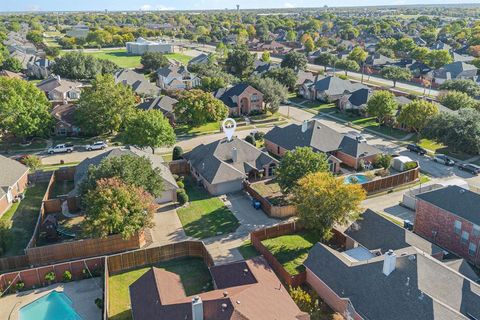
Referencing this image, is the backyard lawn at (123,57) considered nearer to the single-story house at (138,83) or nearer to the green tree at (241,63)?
the green tree at (241,63)

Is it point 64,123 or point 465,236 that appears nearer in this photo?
point 465,236

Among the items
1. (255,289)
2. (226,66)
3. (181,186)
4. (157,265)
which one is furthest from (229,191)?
(226,66)

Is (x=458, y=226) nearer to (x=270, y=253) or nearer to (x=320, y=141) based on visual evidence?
(x=270, y=253)

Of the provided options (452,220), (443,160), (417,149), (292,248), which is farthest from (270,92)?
(452,220)

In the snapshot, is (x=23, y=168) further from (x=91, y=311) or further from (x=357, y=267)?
(x=357, y=267)

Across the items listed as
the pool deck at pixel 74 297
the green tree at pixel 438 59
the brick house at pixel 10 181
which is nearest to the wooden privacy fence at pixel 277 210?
the pool deck at pixel 74 297

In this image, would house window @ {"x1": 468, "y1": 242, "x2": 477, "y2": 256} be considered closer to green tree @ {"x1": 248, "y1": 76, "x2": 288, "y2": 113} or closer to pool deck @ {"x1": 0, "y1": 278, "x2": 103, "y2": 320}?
pool deck @ {"x1": 0, "y1": 278, "x2": 103, "y2": 320}
